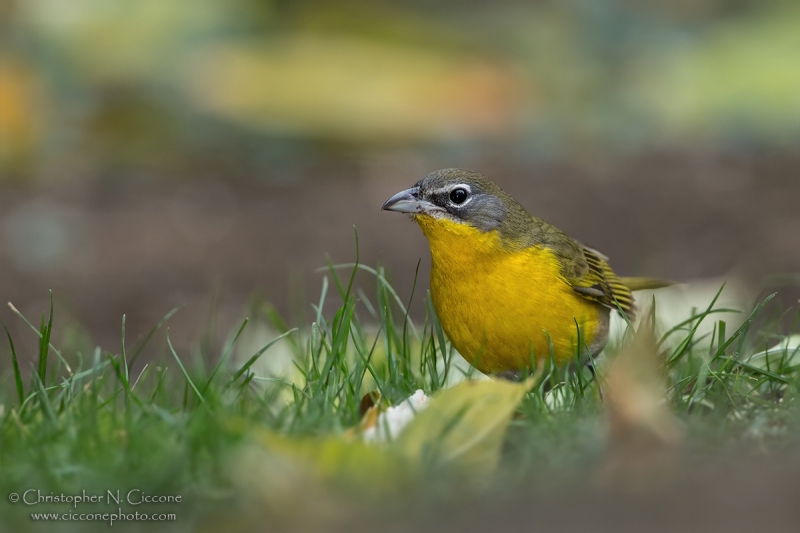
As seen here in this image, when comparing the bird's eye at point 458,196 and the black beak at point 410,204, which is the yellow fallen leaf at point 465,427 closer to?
the black beak at point 410,204

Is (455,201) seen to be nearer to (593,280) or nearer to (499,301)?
(499,301)

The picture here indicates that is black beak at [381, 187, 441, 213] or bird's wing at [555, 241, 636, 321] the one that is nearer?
black beak at [381, 187, 441, 213]

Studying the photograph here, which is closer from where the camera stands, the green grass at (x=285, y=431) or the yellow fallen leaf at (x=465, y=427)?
the green grass at (x=285, y=431)

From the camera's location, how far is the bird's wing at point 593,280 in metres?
4.84

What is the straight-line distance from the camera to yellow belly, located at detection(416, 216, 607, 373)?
4398 millimetres

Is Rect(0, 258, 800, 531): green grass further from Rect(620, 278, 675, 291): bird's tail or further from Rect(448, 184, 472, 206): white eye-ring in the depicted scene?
Rect(620, 278, 675, 291): bird's tail

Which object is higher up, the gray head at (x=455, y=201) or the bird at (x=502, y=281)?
the gray head at (x=455, y=201)

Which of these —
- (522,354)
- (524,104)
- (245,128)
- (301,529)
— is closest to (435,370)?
(522,354)

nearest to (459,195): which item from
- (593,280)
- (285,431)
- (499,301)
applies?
(499,301)

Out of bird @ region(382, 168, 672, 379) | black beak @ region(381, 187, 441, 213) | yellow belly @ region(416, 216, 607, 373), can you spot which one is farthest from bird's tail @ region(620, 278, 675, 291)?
black beak @ region(381, 187, 441, 213)

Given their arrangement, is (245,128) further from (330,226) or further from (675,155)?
(675,155)

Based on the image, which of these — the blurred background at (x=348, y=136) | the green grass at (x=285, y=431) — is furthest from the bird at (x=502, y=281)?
the blurred background at (x=348, y=136)

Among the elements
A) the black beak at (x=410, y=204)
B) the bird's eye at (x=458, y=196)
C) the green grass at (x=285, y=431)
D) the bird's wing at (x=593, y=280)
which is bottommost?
the green grass at (x=285, y=431)

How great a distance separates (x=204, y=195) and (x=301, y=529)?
325 inches
